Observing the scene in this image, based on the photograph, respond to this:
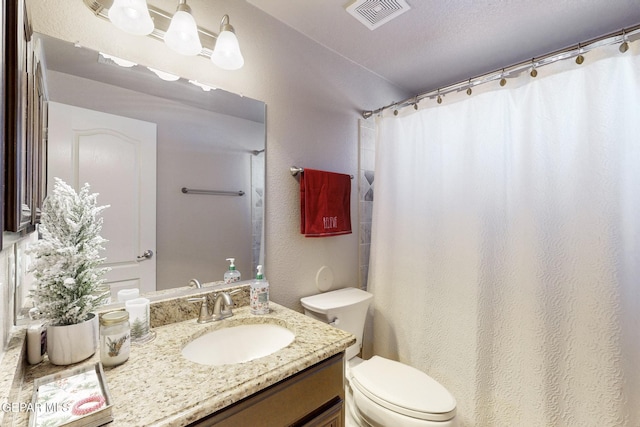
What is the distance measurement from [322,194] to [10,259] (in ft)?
3.89

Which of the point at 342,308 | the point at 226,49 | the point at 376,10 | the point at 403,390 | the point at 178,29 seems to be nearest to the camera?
the point at 178,29

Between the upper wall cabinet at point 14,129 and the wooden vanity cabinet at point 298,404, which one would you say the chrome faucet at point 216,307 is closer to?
the wooden vanity cabinet at point 298,404

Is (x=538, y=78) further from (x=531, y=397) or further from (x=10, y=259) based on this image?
(x=10, y=259)

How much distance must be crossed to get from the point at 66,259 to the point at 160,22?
89 cm

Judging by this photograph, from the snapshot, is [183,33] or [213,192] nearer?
[183,33]

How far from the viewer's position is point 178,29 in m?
1.01

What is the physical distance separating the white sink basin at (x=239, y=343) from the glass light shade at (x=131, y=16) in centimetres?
109

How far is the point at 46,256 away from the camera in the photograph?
73 cm

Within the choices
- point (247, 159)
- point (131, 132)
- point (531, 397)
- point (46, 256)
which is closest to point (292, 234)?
point (247, 159)

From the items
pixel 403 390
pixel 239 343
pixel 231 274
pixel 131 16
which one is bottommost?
pixel 403 390

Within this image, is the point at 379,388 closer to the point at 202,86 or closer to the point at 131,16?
the point at 202,86

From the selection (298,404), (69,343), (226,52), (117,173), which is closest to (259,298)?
(298,404)

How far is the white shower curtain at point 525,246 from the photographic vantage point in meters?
1.09

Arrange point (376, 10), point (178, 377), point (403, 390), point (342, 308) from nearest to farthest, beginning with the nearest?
point (178, 377)
point (403, 390)
point (376, 10)
point (342, 308)
